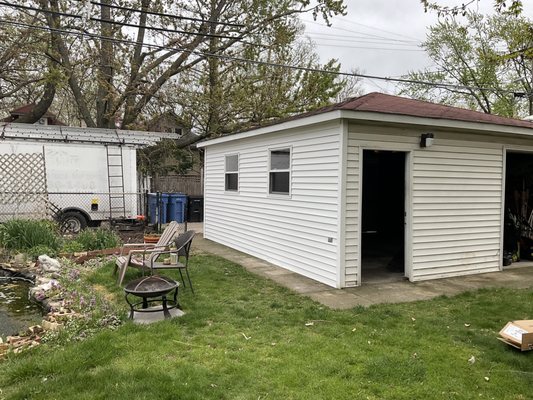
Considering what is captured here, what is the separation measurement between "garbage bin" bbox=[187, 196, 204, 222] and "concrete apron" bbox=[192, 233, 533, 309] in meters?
8.23

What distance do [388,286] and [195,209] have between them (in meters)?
10.5

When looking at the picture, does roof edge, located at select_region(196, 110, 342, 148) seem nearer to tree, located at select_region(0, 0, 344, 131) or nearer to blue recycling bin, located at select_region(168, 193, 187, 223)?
blue recycling bin, located at select_region(168, 193, 187, 223)

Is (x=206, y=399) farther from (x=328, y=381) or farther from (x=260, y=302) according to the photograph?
Result: (x=260, y=302)

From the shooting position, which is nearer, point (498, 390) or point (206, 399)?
point (206, 399)

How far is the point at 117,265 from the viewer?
6312 millimetres

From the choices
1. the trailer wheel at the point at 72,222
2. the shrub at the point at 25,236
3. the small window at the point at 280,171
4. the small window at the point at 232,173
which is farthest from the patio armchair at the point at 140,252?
the trailer wheel at the point at 72,222

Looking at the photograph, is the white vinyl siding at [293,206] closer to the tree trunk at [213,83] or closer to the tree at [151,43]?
the tree trunk at [213,83]

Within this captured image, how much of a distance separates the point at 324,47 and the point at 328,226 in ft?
51.6

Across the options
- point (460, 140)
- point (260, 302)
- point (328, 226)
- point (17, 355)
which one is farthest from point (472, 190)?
point (17, 355)

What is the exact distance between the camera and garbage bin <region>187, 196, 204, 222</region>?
1546 centimetres

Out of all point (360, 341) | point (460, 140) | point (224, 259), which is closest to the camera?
point (360, 341)

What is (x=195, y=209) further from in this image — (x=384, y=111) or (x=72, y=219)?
(x=384, y=111)

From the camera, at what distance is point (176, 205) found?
48.6 feet

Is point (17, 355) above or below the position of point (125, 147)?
below
